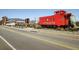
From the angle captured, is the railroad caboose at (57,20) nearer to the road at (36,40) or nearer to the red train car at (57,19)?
the red train car at (57,19)

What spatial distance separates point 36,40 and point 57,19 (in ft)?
2.07

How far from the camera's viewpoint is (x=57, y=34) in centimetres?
435

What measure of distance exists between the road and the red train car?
0.57 feet

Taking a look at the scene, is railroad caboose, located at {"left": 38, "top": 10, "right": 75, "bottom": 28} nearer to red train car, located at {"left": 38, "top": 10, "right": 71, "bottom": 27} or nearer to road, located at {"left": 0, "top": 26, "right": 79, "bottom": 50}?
red train car, located at {"left": 38, "top": 10, "right": 71, "bottom": 27}

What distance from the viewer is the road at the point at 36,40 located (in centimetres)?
407

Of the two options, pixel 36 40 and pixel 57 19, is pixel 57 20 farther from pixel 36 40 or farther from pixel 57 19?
pixel 36 40

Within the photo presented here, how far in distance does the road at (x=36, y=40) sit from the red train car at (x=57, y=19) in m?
0.17

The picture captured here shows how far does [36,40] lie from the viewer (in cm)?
420

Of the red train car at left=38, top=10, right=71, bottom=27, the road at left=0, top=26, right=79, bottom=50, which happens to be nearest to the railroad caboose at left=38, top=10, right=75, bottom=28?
the red train car at left=38, top=10, right=71, bottom=27

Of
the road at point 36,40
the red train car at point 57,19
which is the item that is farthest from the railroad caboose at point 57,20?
the road at point 36,40

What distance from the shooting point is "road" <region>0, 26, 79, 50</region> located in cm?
407

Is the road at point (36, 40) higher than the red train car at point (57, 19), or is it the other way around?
the red train car at point (57, 19)

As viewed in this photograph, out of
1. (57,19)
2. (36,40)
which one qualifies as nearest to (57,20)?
(57,19)

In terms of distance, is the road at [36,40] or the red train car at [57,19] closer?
the road at [36,40]
